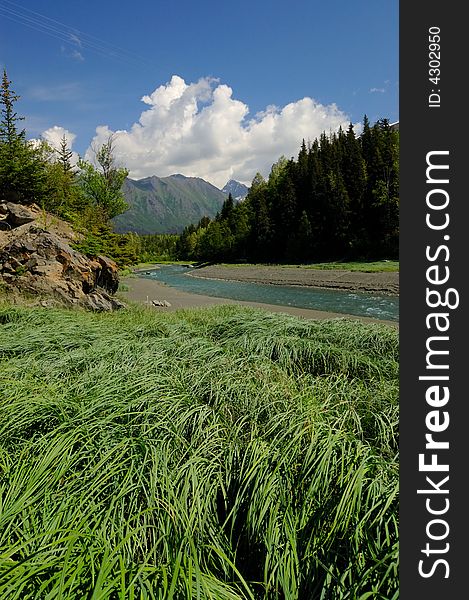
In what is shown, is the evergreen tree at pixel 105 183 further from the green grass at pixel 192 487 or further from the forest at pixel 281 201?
the green grass at pixel 192 487

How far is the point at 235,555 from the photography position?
169 centimetres

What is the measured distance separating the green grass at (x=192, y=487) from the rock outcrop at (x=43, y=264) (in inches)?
290

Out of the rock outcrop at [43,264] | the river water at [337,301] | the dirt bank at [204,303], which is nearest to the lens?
the rock outcrop at [43,264]

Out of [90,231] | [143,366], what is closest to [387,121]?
[90,231]

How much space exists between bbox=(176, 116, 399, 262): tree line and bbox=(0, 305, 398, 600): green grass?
38447 mm

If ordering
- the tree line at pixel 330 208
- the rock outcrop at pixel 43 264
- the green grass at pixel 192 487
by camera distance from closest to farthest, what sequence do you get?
the green grass at pixel 192 487 < the rock outcrop at pixel 43 264 < the tree line at pixel 330 208

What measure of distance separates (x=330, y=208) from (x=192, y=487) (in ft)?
161

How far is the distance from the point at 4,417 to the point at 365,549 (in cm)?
230

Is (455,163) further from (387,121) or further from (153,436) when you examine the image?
(387,121)

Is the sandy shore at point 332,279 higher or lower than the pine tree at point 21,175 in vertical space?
lower

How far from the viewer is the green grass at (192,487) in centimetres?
137

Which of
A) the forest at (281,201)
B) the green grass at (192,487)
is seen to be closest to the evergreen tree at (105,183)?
the forest at (281,201)

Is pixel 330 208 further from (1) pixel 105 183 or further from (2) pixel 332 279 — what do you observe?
(1) pixel 105 183

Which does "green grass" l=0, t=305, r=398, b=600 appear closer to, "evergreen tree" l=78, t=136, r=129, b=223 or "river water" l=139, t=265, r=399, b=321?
"river water" l=139, t=265, r=399, b=321
